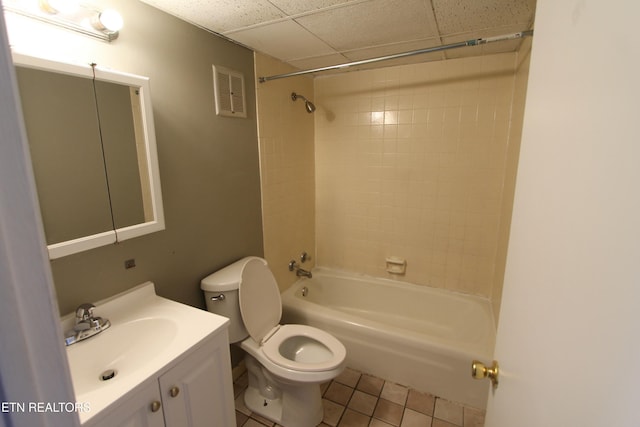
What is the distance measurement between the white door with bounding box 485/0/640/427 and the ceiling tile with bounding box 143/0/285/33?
45.7 inches

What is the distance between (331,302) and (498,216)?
5.20 ft

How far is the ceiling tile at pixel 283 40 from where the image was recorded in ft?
5.18

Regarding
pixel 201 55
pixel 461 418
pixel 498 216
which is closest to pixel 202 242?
pixel 201 55

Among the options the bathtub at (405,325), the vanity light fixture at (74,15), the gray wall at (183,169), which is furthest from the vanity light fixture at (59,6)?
the bathtub at (405,325)

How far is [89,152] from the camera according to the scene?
1.15m

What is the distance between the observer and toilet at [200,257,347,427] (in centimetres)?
155

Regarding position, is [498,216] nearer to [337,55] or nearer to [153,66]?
[337,55]

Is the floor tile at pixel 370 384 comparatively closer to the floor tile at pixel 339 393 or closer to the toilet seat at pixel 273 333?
the floor tile at pixel 339 393

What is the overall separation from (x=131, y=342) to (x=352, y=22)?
5.96 ft

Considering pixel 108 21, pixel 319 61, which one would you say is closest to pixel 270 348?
pixel 108 21

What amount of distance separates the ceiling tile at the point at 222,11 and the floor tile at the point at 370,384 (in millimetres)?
2244

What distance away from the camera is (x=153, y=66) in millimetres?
1346

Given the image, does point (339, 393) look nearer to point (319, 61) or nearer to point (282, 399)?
point (282, 399)

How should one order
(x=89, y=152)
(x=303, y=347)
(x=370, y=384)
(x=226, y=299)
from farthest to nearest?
(x=370, y=384), (x=303, y=347), (x=226, y=299), (x=89, y=152)
